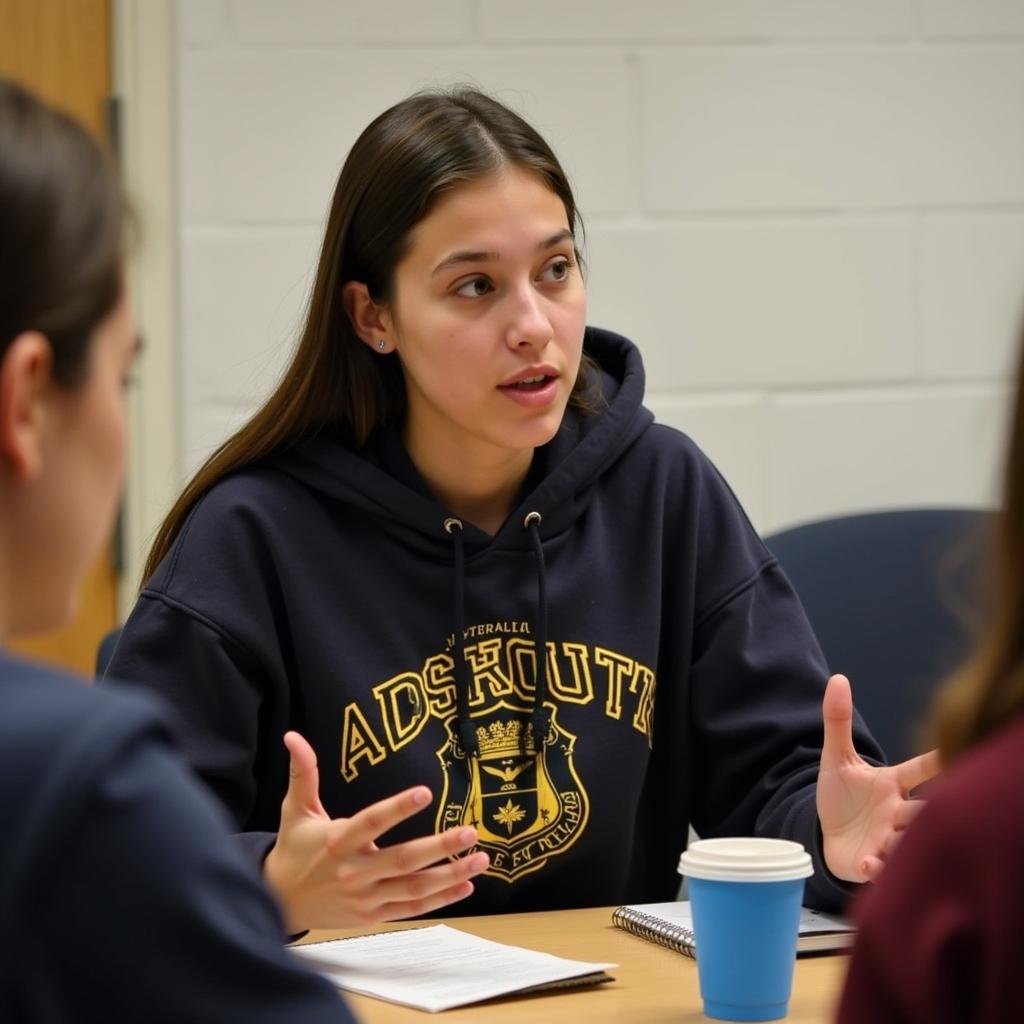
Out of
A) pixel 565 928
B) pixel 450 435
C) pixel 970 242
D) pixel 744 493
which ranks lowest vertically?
pixel 565 928

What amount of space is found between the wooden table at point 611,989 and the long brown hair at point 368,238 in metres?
0.58

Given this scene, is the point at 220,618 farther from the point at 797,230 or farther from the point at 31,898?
the point at 797,230

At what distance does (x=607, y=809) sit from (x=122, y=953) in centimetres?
110

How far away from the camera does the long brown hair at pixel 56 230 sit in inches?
31.8

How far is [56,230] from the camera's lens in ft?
2.69

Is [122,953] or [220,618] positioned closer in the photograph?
[122,953]

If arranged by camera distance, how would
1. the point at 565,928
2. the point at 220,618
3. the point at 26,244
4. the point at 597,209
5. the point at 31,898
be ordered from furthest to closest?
1. the point at 597,209
2. the point at 220,618
3. the point at 565,928
4. the point at 26,244
5. the point at 31,898

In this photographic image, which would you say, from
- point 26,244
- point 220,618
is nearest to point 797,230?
point 220,618

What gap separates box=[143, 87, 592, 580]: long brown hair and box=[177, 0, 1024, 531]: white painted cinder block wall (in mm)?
613

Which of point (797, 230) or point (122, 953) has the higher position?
point (797, 230)

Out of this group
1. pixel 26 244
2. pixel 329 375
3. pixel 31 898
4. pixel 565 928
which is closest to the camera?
pixel 31 898

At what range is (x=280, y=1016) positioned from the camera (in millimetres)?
773

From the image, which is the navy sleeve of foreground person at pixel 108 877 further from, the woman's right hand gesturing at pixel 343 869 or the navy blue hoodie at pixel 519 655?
the navy blue hoodie at pixel 519 655

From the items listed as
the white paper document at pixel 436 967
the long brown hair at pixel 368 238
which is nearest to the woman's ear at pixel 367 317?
the long brown hair at pixel 368 238
